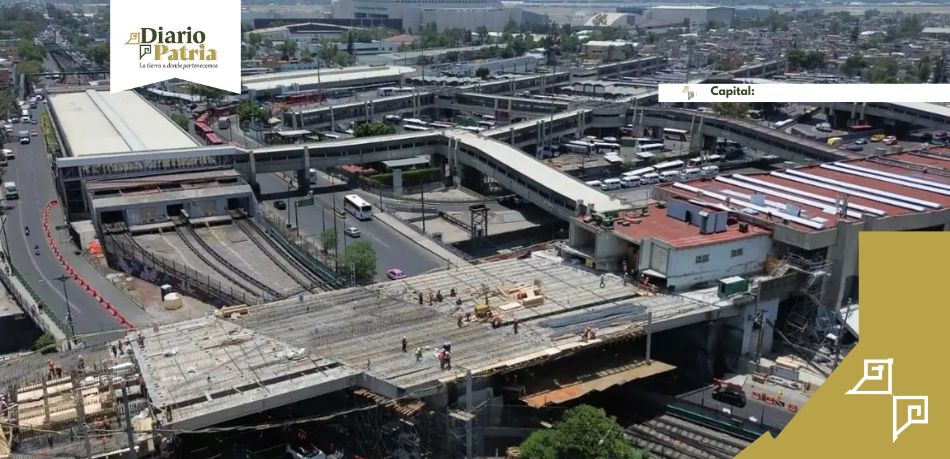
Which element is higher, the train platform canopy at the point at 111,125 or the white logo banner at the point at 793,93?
the white logo banner at the point at 793,93

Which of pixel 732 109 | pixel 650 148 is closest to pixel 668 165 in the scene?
pixel 650 148

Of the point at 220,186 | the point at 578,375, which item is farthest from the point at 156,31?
the point at 578,375

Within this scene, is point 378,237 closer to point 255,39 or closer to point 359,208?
point 359,208

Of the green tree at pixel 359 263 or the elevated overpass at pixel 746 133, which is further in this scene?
the elevated overpass at pixel 746 133

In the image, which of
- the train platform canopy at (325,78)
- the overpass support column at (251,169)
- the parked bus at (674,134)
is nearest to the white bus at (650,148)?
the parked bus at (674,134)

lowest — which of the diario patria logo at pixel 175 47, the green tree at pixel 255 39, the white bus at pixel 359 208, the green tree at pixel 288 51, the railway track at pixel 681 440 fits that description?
the railway track at pixel 681 440

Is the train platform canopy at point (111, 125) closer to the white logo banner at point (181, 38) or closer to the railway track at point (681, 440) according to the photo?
the white logo banner at point (181, 38)

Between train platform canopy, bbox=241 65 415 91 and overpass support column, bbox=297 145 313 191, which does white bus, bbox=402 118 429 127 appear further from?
overpass support column, bbox=297 145 313 191
